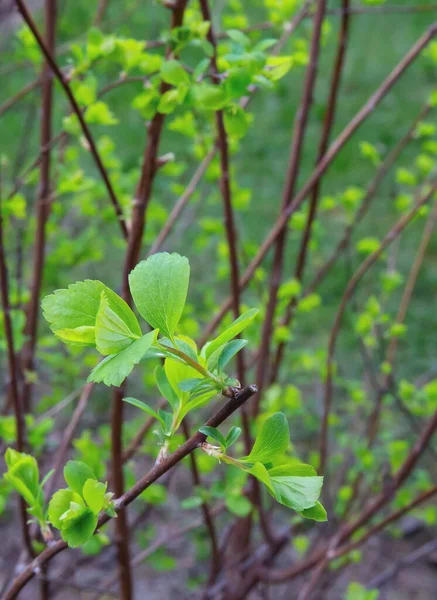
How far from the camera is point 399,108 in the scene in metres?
2.96

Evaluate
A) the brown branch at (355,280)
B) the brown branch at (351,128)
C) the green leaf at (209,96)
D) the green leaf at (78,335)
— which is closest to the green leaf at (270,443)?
the green leaf at (78,335)

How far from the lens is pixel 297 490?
35 centimetres

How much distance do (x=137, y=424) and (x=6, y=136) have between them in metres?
1.93

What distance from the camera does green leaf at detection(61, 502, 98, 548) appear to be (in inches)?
15.0

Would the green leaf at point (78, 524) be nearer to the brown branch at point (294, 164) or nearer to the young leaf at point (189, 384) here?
the young leaf at point (189, 384)

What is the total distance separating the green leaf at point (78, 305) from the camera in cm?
35

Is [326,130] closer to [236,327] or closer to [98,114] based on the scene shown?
[98,114]

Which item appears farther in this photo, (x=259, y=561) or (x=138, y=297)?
(x=259, y=561)

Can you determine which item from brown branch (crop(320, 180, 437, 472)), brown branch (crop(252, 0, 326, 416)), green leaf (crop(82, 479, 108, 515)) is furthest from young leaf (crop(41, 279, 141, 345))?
brown branch (crop(320, 180, 437, 472))

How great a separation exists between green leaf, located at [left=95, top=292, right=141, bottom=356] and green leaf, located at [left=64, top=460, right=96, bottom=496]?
0.38 feet

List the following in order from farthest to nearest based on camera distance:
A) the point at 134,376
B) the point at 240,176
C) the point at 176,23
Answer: the point at 240,176 → the point at 134,376 → the point at 176,23

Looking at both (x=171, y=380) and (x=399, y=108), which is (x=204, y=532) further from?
(x=399, y=108)

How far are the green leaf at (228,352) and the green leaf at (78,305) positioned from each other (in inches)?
2.3

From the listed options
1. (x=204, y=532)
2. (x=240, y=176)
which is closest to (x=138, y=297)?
(x=204, y=532)
